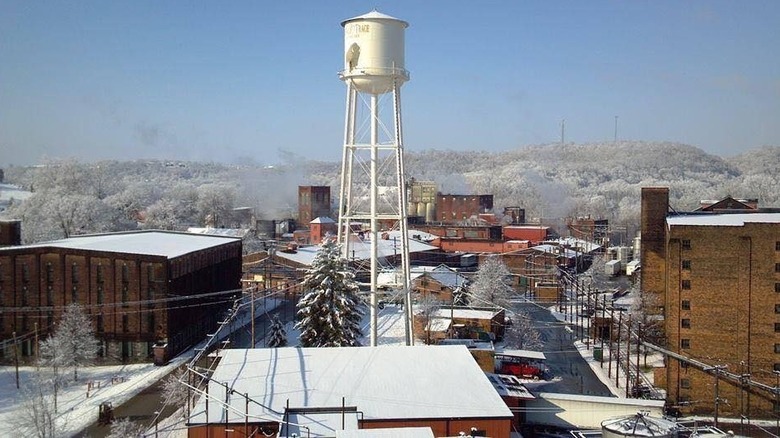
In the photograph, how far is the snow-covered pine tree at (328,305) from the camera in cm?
2722

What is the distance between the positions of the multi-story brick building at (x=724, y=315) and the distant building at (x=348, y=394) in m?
8.71

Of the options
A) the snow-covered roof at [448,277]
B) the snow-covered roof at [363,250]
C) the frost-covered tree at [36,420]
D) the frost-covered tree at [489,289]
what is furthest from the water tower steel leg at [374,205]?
the snow-covered roof at [363,250]

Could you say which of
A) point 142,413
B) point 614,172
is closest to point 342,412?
point 142,413

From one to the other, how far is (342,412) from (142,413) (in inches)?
351

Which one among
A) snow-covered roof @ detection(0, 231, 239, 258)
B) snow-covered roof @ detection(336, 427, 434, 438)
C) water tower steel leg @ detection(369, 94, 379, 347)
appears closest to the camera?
snow-covered roof @ detection(336, 427, 434, 438)

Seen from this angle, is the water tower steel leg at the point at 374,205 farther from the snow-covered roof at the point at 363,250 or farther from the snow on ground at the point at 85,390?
the snow-covered roof at the point at 363,250

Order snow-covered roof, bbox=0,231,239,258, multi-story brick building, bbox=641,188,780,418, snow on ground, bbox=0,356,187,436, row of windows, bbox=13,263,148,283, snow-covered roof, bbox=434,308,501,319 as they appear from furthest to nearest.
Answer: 1. snow-covered roof, bbox=434,308,501,319
2. snow-covered roof, bbox=0,231,239,258
3. row of windows, bbox=13,263,148,283
4. multi-story brick building, bbox=641,188,780,418
5. snow on ground, bbox=0,356,187,436

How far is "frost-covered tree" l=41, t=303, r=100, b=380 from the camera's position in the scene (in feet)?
83.3

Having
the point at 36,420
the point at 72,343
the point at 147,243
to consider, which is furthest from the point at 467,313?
the point at 36,420

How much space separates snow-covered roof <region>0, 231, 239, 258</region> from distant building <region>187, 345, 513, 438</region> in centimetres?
1124

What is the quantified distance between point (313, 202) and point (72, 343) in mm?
58610

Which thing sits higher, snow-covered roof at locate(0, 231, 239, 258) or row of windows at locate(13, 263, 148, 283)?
snow-covered roof at locate(0, 231, 239, 258)

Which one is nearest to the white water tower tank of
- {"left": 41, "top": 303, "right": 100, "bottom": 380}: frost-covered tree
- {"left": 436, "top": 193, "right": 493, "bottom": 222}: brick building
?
{"left": 41, "top": 303, "right": 100, "bottom": 380}: frost-covered tree

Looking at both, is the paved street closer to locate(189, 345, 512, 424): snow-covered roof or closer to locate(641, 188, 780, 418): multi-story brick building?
locate(641, 188, 780, 418): multi-story brick building
